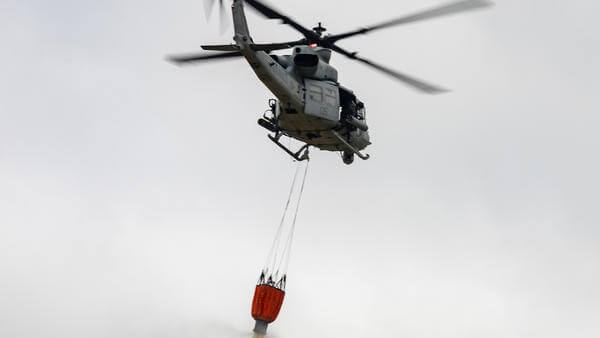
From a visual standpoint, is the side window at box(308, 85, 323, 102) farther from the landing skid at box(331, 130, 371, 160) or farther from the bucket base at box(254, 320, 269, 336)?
the bucket base at box(254, 320, 269, 336)

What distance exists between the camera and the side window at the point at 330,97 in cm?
2983

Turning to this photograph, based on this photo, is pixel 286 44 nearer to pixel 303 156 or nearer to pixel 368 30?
pixel 368 30

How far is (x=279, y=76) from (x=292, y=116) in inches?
68.6

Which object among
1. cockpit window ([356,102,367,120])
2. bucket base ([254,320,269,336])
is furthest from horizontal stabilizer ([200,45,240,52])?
bucket base ([254,320,269,336])

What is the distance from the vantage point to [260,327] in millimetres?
30469

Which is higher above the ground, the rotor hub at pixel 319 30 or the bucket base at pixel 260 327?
the rotor hub at pixel 319 30

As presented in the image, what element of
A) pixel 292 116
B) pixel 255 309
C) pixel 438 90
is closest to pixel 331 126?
pixel 292 116

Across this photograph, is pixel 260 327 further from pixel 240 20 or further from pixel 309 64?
pixel 240 20

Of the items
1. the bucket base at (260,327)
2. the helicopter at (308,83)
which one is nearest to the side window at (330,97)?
→ the helicopter at (308,83)

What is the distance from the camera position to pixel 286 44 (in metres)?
25.9

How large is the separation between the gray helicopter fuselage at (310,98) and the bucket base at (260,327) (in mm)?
5891

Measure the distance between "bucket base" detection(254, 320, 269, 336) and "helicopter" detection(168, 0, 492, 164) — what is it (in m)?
5.31

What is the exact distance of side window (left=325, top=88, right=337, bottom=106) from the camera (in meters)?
29.8

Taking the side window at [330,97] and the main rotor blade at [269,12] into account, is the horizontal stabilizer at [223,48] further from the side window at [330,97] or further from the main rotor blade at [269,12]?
the side window at [330,97]
